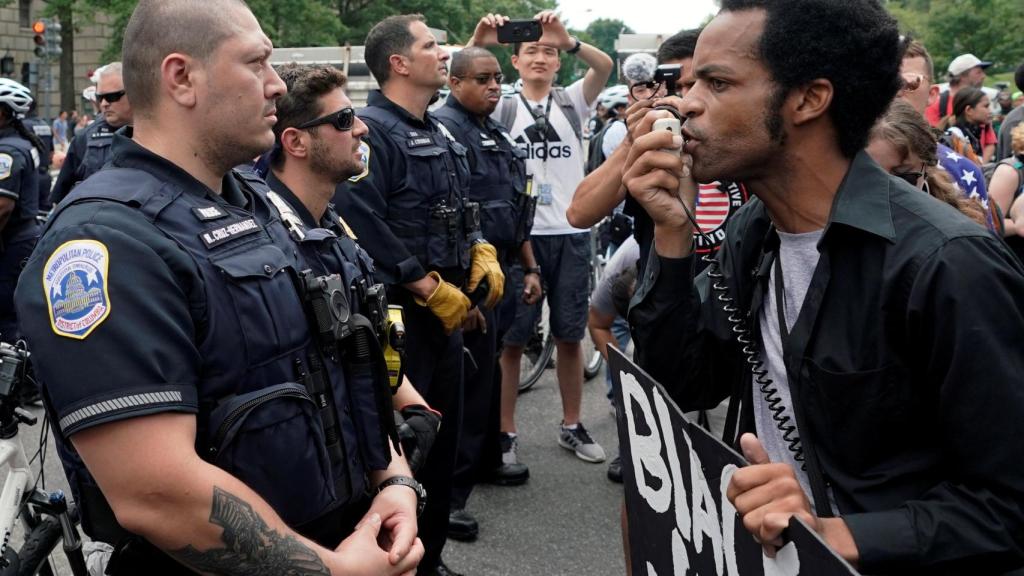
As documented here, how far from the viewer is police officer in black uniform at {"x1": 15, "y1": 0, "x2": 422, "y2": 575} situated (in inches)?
68.3

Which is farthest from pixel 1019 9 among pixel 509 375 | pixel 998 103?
pixel 509 375

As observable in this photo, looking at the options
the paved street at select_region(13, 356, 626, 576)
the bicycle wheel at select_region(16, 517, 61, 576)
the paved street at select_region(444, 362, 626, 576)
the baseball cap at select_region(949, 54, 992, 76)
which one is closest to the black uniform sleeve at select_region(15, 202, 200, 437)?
the bicycle wheel at select_region(16, 517, 61, 576)

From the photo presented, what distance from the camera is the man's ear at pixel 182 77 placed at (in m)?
2.01

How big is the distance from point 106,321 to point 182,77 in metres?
0.58

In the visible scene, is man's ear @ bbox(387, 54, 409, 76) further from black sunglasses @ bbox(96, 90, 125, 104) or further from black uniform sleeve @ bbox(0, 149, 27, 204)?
black uniform sleeve @ bbox(0, 149, 27, 204)

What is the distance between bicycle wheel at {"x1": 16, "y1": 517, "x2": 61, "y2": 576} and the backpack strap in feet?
13.6

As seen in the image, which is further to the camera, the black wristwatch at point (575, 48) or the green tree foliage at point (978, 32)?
the green tree foliage at point (978, 32)

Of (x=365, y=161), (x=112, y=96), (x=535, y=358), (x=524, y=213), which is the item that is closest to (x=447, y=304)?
(x=365, y=161)

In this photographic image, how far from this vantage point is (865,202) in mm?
1828

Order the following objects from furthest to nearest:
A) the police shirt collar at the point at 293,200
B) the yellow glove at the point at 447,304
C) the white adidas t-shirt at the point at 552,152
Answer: the white adidas t-shirt at the point at 552,152 < the yellow glove at the point at 447,304 < the police shirt collar at the point at 293,200

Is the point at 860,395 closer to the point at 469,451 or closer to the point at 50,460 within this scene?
the point at 469,451

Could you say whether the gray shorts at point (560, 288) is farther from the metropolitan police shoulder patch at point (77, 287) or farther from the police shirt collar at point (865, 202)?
the metropolitan police shoulder patch at point (77, 287)

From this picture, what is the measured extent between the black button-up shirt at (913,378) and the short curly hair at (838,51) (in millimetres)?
108

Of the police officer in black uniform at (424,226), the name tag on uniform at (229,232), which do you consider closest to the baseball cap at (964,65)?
the police officer in black uniform at (424,226)
